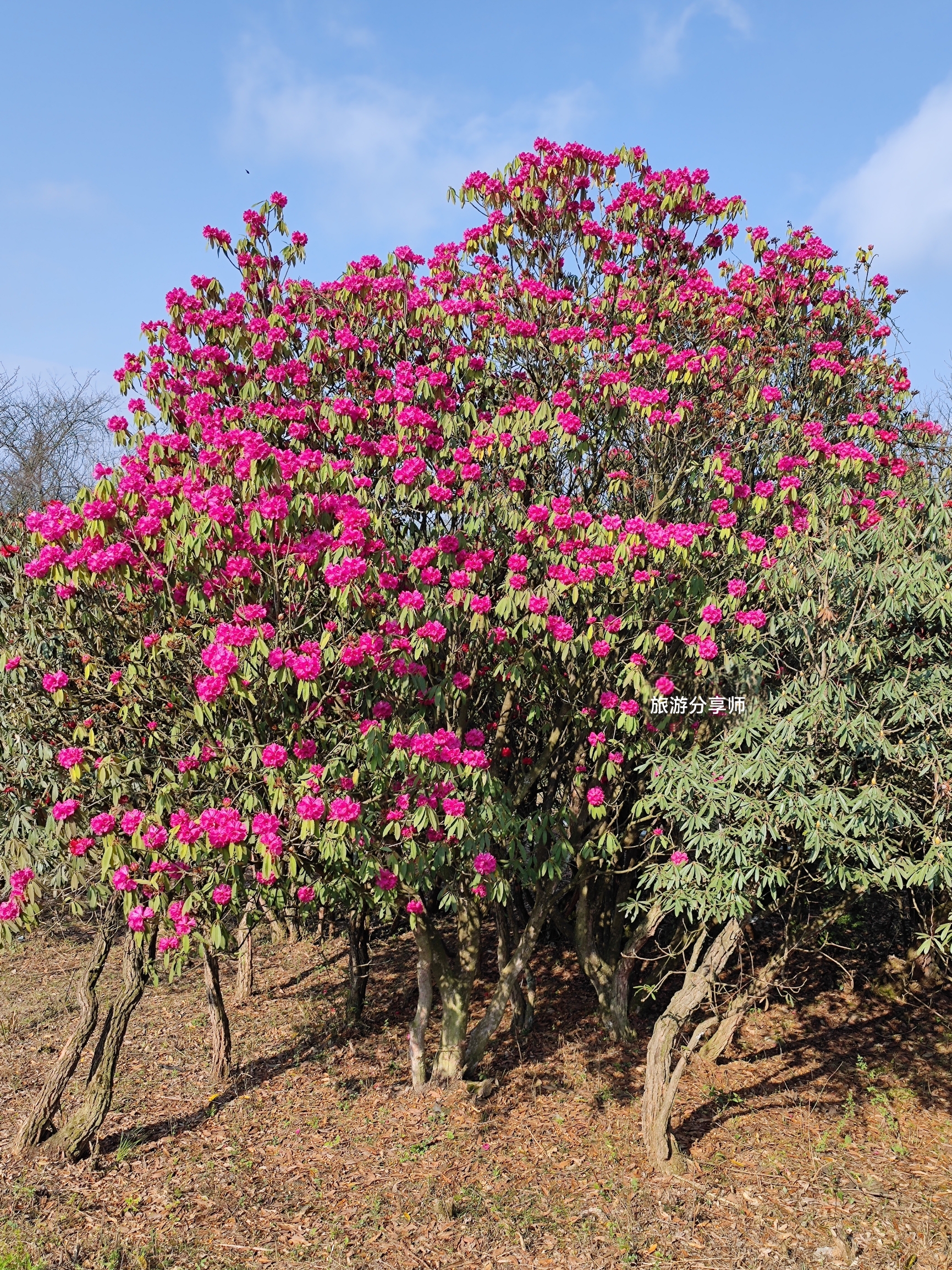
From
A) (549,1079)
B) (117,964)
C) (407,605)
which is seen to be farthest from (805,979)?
(117,964)

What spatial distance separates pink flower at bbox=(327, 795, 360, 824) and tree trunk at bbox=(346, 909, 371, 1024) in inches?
162

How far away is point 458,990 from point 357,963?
149 centimetres

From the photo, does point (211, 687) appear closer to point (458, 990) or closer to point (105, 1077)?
point (105, 1077)

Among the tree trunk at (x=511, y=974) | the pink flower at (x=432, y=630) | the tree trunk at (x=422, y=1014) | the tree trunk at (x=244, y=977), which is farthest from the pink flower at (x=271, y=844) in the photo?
the tree trunk at (x=244, y=977)

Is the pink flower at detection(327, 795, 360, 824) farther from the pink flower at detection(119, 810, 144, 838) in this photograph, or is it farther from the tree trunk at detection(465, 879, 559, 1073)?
the tree trunk at detection(465, 879, 559, 1073)

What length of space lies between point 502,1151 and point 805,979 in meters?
4.26

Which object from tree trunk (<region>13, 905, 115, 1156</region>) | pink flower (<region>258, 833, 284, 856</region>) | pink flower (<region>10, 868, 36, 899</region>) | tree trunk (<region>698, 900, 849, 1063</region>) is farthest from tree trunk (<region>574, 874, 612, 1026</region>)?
pink flower (<region>10, 868, 36, 899</region>)

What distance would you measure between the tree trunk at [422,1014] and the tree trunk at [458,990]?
0.08 meters

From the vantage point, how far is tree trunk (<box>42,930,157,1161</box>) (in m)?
6.10

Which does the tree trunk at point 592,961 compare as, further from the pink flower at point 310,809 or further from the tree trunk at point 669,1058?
the pink flower at point 310,809

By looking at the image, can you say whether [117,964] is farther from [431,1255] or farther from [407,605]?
[407,605]

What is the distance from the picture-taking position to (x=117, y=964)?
10836 mm

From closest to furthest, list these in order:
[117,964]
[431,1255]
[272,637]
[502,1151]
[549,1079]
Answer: [272,637] → [431,1255] → [502,1151] → [549,1079] → [117,964]

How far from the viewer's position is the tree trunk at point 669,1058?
239 inches
